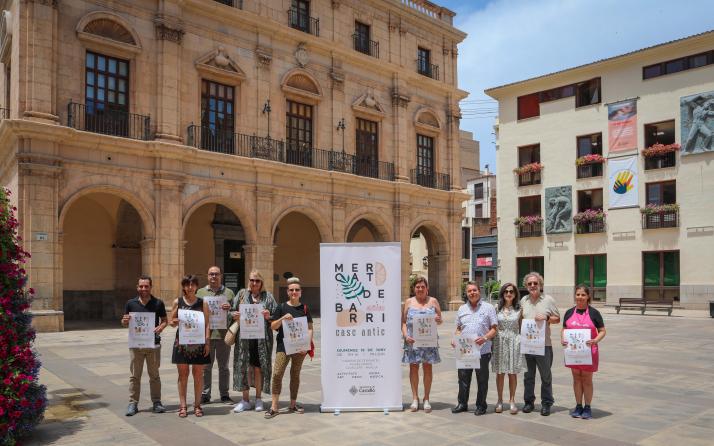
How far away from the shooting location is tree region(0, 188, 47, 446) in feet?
20.2

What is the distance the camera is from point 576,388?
752cm

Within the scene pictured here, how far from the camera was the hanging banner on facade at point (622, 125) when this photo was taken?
32531mm

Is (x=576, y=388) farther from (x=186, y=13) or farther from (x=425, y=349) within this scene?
(x=186, y=13)

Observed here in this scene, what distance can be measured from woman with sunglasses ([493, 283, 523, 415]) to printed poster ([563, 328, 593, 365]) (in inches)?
24.2

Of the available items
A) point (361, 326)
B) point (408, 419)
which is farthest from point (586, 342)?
point (361, 326)

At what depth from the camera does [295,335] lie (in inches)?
307

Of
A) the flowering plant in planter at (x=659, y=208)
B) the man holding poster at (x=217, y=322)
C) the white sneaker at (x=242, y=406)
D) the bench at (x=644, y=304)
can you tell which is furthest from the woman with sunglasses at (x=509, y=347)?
the flowering plant in planter at (x=659, y=208)

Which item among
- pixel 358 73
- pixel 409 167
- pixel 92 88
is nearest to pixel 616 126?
pixel 409 167

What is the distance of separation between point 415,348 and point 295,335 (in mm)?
1562

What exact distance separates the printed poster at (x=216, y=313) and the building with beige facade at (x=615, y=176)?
27992 mm

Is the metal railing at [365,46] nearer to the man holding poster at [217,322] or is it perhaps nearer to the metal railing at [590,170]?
the metal railing at [590,170]

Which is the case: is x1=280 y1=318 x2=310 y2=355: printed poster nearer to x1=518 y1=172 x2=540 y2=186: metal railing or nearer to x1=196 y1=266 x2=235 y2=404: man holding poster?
x1=196 y1=266 x2=235 y2=404: man holding poster

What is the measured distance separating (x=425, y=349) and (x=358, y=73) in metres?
21.7

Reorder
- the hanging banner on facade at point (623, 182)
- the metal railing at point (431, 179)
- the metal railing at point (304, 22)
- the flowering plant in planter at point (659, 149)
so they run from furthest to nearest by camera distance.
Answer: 1. the hanging banner on facade at point (623, 182)
2. the flowering plant in planter at point (659, 149)
3. the metal railing at point (431, 179)
4. the metal railing at point (304, 22)
